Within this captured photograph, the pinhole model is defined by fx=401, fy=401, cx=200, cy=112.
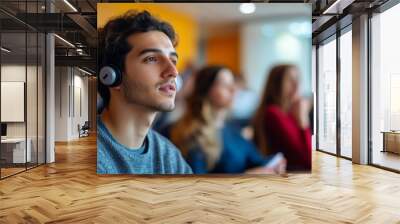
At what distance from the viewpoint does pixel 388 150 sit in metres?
7.57

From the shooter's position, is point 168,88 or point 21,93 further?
point 21,93

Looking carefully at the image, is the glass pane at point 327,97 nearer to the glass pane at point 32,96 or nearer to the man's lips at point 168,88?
the man's lips at point 168,88

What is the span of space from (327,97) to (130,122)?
21.5 feet

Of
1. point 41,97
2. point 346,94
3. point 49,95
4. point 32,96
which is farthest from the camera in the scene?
point 346,94

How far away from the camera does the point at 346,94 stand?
9211 mm

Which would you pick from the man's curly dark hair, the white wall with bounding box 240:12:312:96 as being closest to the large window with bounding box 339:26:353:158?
the white wall with bounding box 240:12:312:96

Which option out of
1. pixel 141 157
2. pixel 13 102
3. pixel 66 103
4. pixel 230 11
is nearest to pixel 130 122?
pixel 141 157

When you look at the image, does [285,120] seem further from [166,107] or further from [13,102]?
[13,102]

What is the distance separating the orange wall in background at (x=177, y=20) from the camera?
583 centimetres

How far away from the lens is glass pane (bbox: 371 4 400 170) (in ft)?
23.7

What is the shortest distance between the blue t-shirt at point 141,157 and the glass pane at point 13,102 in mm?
1724

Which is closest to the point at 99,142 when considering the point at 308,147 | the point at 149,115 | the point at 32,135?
the point at 149,115

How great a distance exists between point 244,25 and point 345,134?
4.72 m

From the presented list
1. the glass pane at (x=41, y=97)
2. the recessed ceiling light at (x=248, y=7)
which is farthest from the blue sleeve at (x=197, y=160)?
the glass pane at (x=41, y=97)
